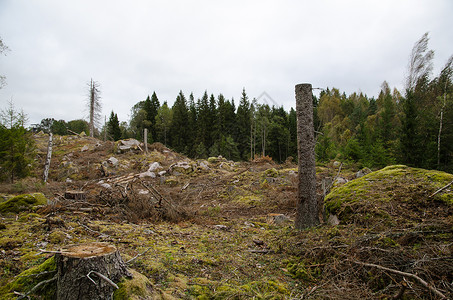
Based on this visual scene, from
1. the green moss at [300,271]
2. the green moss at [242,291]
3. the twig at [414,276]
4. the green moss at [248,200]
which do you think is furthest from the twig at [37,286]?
the green moss at [248,200]

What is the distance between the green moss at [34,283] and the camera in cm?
197

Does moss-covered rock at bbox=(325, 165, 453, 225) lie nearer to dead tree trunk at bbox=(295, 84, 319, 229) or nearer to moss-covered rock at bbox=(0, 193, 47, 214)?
dead tree trunk at bbox=(295, 84, 319, 229)

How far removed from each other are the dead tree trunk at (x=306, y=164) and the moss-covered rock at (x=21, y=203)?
21.9ft

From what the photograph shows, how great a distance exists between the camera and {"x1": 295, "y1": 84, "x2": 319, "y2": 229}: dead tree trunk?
5.14m

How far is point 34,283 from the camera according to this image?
2.04 m

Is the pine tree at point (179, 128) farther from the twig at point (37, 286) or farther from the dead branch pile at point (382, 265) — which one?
the twig at point (37, 286)

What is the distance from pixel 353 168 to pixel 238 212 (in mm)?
10177

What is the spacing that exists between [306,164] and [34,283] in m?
4.90

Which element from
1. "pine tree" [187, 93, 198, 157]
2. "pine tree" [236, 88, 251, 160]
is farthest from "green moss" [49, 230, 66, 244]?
"pine tree" [187, 93, 198, 157]

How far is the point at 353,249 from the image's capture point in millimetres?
3246

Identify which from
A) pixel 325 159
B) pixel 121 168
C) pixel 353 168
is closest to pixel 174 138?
pixel 121 168

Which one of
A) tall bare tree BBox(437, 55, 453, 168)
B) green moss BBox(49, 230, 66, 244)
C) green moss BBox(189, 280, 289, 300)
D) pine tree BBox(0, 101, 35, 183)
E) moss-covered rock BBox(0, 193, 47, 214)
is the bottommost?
green moss BBox(189, 280, 289, 300)

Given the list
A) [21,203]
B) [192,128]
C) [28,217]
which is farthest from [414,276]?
[192,128]

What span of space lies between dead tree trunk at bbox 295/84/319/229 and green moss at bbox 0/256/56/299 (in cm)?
464
